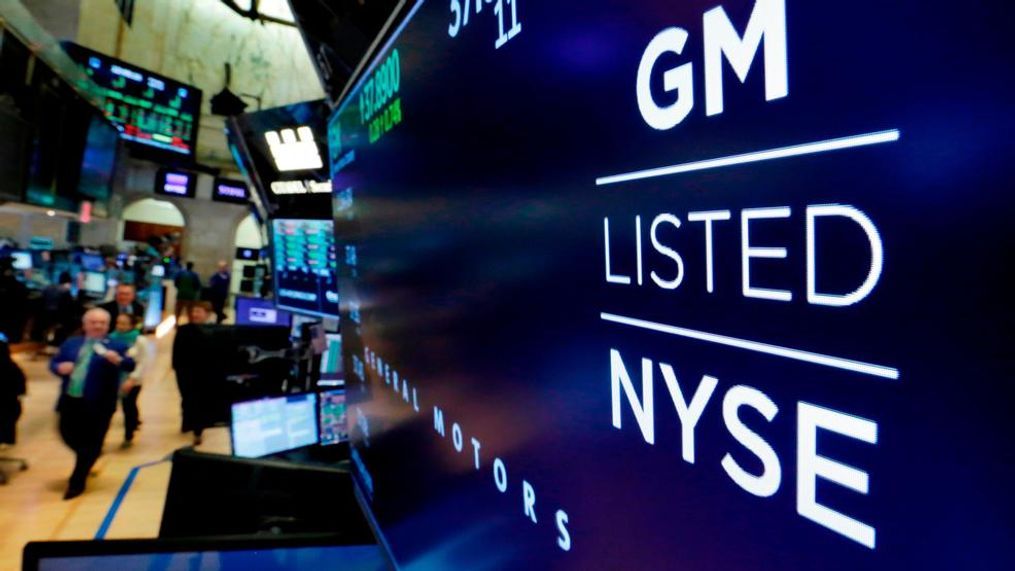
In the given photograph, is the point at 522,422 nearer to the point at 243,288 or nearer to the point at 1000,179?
Answer: the point at 1000,179

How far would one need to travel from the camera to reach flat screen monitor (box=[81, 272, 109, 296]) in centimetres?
1164

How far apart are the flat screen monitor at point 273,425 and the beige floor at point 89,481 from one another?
0.82 metres

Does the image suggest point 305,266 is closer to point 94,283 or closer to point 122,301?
point 122,301

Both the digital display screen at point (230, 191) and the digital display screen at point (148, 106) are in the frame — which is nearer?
the digital display screen at point (148, 106)

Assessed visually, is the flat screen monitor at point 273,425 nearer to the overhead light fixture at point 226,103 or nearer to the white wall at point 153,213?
the overhead light fixture at point 226,103

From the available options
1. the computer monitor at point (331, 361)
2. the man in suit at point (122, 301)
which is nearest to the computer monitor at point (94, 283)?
the man in suit at point (122, 301)

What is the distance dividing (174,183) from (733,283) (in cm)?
1460

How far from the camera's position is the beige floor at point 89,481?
394 cm

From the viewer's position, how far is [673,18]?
43 centimetres

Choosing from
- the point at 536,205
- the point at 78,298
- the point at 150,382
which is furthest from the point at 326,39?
the point at 78,298

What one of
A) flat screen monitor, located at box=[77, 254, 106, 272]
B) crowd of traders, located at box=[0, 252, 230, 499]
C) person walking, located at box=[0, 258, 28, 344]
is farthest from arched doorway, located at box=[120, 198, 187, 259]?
crowd of traders, located at box=[0, 252, 230, 499]

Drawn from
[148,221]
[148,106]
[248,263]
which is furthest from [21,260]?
[148,221]

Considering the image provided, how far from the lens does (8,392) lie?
5078 mm

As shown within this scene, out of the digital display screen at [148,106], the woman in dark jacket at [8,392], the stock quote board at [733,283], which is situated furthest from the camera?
the digital display screen at [148,106]
